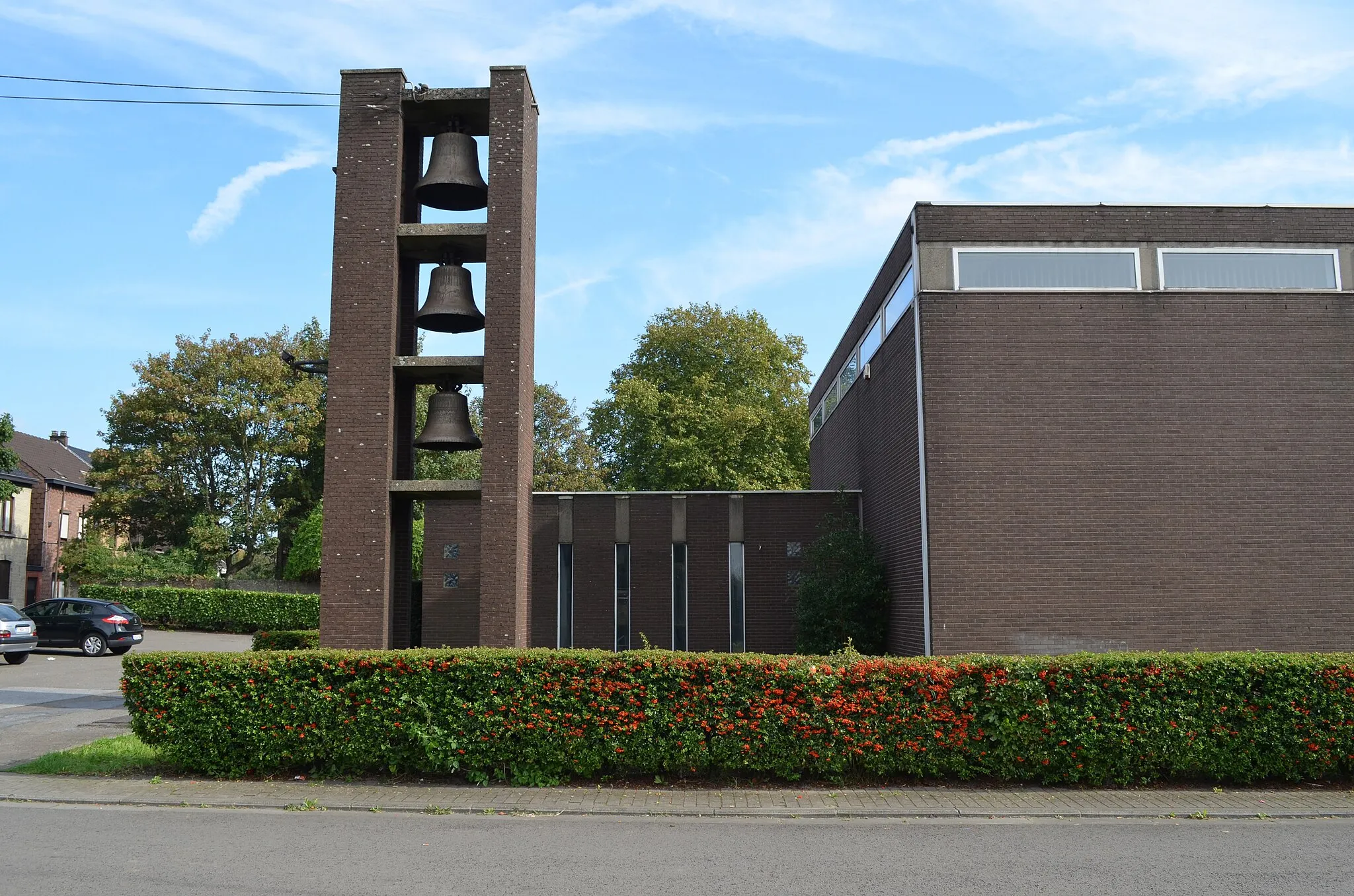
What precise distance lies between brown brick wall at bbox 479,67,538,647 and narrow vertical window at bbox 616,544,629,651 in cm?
905

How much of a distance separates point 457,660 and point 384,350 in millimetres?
4428

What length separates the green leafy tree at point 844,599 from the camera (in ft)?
57.6

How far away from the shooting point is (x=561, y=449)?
57.5 m

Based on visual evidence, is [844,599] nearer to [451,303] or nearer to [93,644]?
[451,303]

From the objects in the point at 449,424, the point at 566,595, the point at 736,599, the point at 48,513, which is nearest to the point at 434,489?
the point at 449,424

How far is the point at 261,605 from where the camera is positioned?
35656 millimetres

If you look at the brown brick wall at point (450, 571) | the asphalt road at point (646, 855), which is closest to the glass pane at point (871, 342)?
the brown brick wall at point (450, 571)

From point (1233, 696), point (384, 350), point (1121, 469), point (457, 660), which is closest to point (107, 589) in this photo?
point (384, 350)

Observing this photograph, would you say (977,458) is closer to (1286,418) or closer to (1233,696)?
(1286,418)

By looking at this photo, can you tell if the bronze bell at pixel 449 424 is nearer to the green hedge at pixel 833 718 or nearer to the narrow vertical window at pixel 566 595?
the green hedge at pixel 833 718

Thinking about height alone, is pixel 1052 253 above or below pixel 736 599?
above

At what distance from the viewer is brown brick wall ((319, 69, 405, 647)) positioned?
1229 cm

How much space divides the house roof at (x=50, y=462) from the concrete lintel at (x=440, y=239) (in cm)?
4028

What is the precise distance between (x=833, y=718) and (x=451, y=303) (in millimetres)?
6757
